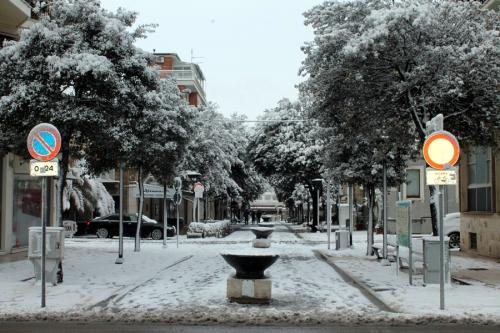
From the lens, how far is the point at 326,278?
47.2 feet

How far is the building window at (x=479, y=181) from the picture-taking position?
2100 centimetres

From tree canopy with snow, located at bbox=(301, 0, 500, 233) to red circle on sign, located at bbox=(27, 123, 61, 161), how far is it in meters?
6.03

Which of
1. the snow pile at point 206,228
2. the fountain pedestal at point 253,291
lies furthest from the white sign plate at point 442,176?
the snow pile at point 206,228

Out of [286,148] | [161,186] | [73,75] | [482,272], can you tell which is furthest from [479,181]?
[286,148]

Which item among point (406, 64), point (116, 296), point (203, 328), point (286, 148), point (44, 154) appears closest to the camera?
point (203, 328)

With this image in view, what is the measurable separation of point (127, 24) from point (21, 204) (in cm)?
937

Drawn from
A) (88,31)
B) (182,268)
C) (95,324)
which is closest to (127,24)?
(88,31)

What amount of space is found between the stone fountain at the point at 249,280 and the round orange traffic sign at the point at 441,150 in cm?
289

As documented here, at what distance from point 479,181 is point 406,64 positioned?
922cm

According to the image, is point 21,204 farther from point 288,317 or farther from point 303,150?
point 303,150

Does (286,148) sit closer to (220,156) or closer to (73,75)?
(220,156)

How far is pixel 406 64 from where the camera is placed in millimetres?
14297

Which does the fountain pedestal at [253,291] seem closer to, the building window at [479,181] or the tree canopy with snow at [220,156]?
the building window at [479,181]

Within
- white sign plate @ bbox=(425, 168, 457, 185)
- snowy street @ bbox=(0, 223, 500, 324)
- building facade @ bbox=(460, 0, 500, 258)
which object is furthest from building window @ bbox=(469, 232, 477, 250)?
white sign plate @ bbox=(425, 168, 457, 185)
